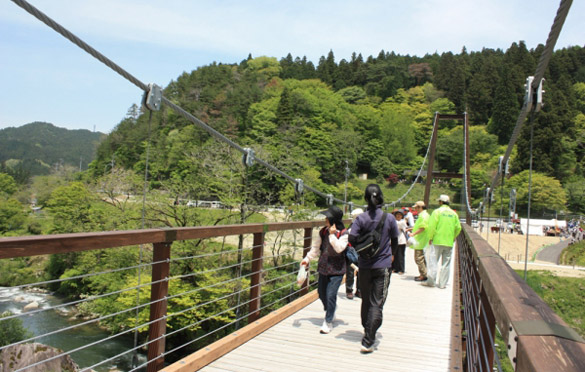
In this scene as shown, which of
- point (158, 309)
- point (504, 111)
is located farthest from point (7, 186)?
point (504, 111)

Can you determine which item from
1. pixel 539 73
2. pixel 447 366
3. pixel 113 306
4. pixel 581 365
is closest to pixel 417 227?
pixel 447 366

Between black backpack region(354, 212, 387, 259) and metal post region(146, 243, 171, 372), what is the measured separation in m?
1.44

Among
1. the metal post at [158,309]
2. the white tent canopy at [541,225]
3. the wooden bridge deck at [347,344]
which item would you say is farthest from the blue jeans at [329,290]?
the white tent canopy at [541,225]

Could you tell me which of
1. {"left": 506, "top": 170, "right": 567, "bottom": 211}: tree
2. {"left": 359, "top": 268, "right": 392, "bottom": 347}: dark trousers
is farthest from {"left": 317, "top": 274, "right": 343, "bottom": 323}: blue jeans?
{"left": 506, "top": 170, "right": 567, "bottom": 211}: tree

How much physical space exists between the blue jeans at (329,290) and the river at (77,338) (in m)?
11.1

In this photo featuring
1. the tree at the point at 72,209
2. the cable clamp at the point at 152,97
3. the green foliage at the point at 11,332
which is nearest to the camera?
the cable clamp at the point at 152,97

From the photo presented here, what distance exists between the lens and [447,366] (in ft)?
9.98

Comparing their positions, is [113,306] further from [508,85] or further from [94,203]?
[508,85]

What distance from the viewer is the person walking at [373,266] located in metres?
3.27

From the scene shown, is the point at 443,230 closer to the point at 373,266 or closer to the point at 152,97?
the point at 373,266

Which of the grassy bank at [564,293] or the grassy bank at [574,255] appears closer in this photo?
the grassy bank at [564,293]

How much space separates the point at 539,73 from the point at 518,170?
45693 millimetres

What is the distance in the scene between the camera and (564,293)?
73.7 feet

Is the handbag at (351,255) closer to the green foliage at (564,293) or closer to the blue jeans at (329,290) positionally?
the blue jeans at (329,290)
